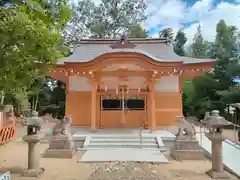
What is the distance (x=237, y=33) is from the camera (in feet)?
67.0

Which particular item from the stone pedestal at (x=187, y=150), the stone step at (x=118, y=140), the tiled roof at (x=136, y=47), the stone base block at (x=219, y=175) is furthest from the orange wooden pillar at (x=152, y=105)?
the stone base block at (x=219, y=175)

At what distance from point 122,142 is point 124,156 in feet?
4.94

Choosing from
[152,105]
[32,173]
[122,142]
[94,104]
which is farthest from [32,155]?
[152,105]

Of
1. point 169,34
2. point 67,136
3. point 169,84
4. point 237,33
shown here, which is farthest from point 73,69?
point 169,34

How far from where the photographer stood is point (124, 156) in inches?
271

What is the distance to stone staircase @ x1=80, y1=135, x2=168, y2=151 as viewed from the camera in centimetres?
807

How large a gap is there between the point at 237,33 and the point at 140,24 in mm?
10349

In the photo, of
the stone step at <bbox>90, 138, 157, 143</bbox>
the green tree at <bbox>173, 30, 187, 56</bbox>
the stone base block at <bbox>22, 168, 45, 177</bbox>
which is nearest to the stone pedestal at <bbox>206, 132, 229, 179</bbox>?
the stone step at <bbox>90, 138, 157, 143</bbox>

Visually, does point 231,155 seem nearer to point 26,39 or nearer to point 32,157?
point 32,157

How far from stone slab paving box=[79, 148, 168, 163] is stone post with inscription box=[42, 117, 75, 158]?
1.67 ft

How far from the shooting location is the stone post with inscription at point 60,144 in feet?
23.1

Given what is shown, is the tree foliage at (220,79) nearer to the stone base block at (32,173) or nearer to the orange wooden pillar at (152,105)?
the orange wooden pillar at (152,105)

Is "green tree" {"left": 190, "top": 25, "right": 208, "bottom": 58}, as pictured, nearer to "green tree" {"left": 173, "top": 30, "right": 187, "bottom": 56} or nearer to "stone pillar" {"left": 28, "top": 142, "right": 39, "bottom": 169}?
"green tree" {"left": 173, "top": 30, "right": 187, "bottom": 56}

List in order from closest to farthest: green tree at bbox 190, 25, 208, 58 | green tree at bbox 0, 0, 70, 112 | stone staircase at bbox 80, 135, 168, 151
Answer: green tree at bbox 0, 0, 70, 112
stone staircase at bbox 80, 135, 168, 151
green tree at bbox 190, 25, 208, 58
